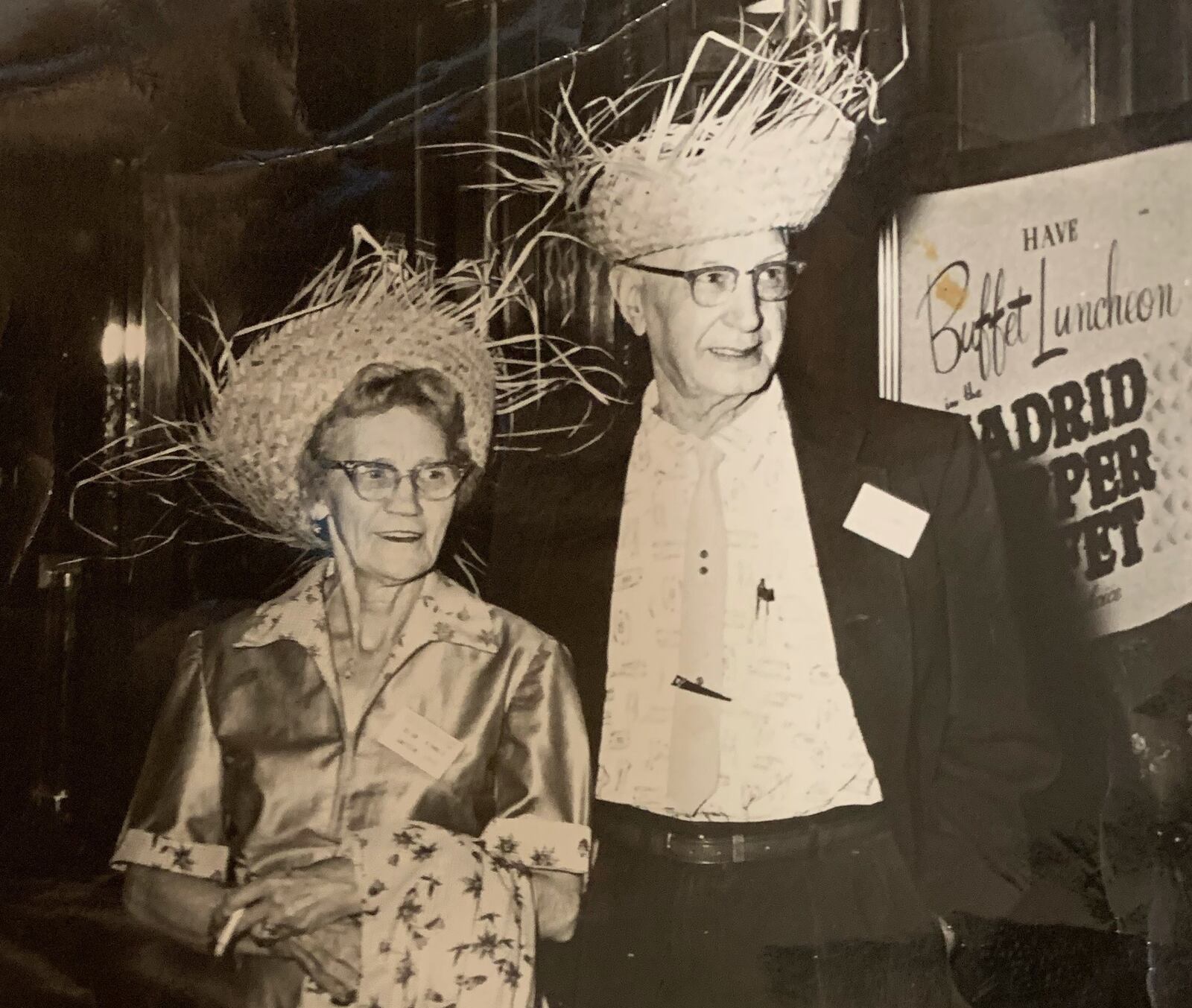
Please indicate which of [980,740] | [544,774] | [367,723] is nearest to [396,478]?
[367,723]

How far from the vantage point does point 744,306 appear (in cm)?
144

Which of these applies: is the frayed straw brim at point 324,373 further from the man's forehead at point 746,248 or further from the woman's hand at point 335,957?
the woman's hand at point 335,957

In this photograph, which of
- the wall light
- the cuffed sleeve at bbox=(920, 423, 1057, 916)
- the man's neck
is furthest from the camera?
the wall light

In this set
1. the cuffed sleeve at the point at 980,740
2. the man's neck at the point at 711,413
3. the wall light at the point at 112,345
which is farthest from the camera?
the wall light at the point at 112,345

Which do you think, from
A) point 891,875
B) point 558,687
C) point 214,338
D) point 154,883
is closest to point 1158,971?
point 891,875

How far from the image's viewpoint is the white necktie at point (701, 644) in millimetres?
1391

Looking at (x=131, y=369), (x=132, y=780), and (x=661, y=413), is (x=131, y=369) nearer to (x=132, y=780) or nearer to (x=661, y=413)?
(x=132, y=780)

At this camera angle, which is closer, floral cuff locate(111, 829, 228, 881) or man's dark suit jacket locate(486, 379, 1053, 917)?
man's dark suit jacket locate(486, 379, 1053, 917)

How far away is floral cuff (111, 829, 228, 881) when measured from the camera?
4.80 ft

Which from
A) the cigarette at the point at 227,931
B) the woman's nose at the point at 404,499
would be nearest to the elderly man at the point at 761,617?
the woman's nose at the point at 404,499

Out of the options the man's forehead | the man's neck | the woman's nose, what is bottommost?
the woman's nose
